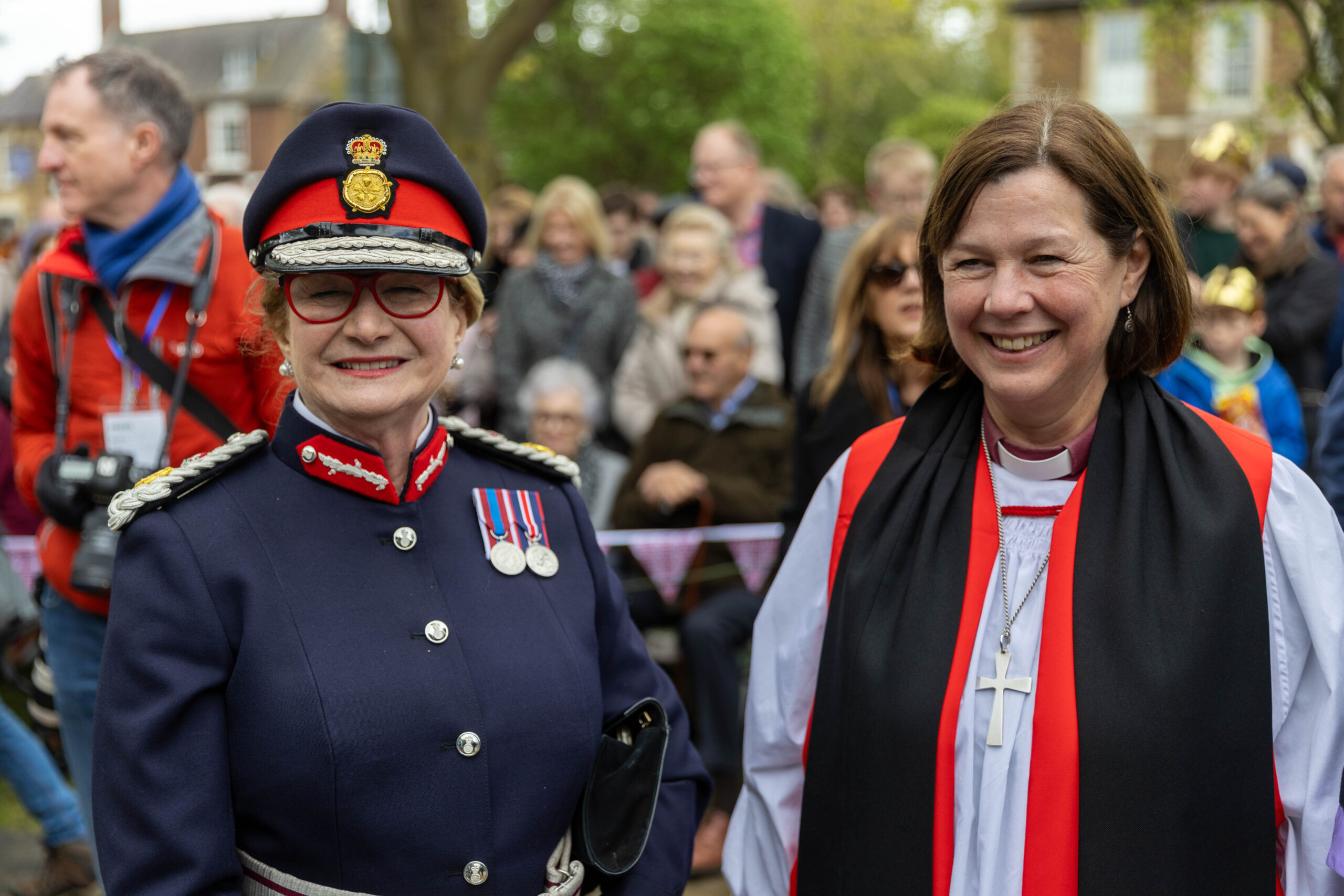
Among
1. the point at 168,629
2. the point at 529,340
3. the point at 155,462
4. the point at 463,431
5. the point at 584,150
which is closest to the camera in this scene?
the point at 168,629

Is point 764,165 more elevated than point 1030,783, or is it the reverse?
point 764,165

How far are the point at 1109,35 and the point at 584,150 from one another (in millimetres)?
13104

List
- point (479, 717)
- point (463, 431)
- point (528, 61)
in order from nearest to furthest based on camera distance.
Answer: point (479, 717) < point (463, 431) < point (528, 61)

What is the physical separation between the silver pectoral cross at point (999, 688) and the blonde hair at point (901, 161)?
16.4 feet

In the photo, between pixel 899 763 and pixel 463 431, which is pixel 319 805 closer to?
pixel 463 431

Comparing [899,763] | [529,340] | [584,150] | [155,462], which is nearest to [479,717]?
[899,763]

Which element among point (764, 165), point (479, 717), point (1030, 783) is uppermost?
point (764, 165)

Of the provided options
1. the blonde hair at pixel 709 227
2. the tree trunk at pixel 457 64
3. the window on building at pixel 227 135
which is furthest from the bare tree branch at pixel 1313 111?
the window on building at pixel 227 135

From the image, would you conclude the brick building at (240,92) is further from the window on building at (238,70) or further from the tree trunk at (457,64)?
the tree trunk at (457,64)

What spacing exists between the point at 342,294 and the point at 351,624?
21.1 inches

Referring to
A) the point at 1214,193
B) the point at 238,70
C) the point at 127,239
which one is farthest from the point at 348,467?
the point at 238,70

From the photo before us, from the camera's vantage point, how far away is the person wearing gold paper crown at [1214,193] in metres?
7.04

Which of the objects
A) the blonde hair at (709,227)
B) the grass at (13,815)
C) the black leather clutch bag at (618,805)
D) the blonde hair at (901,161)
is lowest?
the grass at (13,815)

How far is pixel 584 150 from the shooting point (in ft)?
97.6
